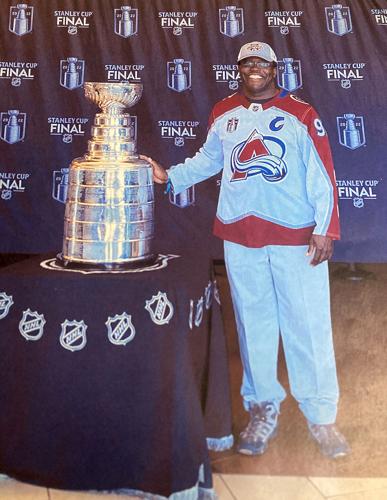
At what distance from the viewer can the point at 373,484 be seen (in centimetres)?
160

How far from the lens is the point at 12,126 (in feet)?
10.1

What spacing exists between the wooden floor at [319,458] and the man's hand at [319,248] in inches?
23.7

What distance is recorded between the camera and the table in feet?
4.39

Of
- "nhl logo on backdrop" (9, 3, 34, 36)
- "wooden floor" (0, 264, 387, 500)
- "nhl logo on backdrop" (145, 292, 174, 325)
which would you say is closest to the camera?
A: "nhl logo on backdrop" (145, 292, 174, 325)

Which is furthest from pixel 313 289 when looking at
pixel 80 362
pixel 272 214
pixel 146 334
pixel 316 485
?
pixel 80 362

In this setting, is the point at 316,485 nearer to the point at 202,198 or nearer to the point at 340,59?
the point at 202,198

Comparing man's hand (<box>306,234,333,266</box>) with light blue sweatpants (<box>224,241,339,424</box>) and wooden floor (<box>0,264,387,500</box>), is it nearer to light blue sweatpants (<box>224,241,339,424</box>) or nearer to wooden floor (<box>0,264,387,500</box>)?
light blue sweatpants (<box>224,241,339,424</box>)

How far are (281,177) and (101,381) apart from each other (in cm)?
92

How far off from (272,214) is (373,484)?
90cm

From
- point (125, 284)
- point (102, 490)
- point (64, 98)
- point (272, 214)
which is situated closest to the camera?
point (125, 284)

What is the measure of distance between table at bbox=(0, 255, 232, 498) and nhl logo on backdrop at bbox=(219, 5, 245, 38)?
2.09m

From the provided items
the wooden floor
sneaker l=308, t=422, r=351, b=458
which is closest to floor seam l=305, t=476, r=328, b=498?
the wooden floor

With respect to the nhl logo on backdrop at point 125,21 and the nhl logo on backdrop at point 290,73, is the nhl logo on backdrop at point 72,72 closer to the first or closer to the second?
the nhl logo on backdrop at point 125,21

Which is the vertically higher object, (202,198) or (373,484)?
(202,198)
